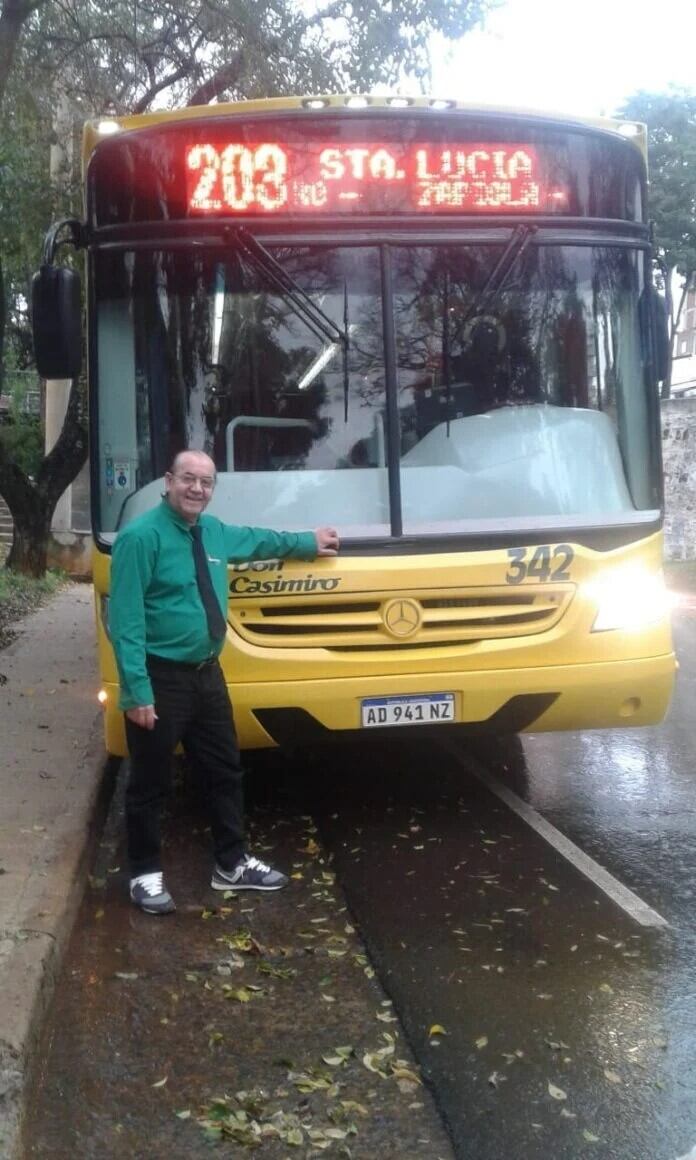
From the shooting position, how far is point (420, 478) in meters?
5.97

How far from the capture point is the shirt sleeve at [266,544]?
5.45m

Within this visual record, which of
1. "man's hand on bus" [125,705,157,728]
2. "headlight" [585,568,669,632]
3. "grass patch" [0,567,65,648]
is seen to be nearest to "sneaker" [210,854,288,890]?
"man's hand on bus" [125,705,157,728]

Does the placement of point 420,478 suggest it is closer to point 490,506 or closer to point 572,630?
point 490,506

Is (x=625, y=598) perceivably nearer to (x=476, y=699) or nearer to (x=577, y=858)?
(x=476, y=699)

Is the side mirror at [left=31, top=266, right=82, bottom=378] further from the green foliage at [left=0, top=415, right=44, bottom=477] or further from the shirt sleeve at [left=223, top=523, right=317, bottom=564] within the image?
the green foliage at [left=0, top=415, right=44, bottom=477]

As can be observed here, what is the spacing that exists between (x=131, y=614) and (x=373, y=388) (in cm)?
172

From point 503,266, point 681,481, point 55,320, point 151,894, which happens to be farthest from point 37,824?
point 681,481

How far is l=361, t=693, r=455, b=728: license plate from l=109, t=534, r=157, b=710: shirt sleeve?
1.23 meters

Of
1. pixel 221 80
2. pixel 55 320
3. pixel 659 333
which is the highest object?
pixel 221 80

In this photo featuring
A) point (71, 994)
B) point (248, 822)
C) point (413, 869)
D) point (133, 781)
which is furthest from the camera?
point (248, 822)

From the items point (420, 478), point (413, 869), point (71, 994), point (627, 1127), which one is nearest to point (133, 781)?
point (71, 994)

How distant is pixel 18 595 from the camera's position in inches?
679

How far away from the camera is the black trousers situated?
5215 mm

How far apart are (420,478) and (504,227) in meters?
1.27
